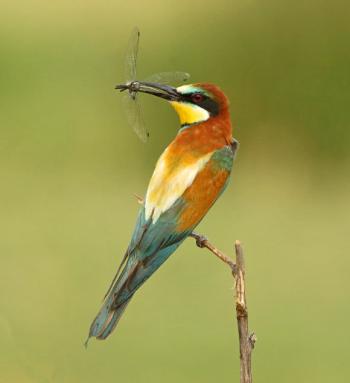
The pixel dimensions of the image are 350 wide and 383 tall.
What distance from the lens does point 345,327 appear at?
143 inches

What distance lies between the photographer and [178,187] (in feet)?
6.12

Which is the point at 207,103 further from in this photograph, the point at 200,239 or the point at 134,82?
the point at 200,239

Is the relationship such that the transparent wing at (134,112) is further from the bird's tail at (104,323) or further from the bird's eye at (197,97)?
the bird's tail at (104,323)

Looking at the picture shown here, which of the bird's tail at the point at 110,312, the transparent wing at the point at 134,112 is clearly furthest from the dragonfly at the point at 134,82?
the bird's tail at the point at 110,312

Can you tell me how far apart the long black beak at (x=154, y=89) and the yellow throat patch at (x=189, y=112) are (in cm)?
2

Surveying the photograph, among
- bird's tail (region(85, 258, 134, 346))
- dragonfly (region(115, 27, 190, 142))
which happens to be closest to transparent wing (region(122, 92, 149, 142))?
dragonfly (region(115, 27, 190, 142))

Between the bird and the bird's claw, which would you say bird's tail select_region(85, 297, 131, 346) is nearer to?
the bird

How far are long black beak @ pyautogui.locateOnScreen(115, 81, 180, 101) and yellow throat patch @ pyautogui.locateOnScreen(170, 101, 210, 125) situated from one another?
0.05ft

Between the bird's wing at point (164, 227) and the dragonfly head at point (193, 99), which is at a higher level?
the dragonfly head at point (193, 99)

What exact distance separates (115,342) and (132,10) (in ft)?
8.73

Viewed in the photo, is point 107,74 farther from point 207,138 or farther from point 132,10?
point 207,138

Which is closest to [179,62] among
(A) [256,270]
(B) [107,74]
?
(B) [107,74]

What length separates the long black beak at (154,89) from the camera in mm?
1860

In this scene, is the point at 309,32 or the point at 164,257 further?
the point at 309,32
